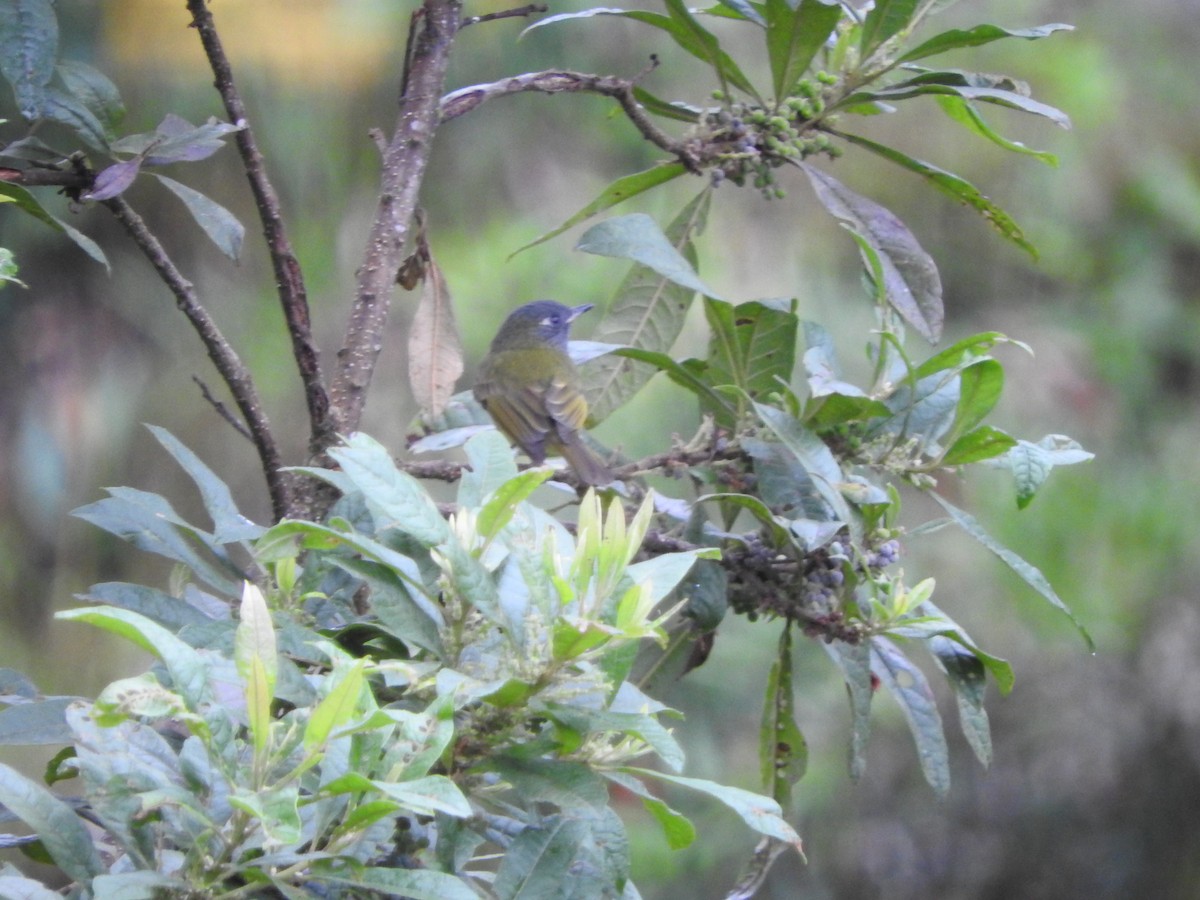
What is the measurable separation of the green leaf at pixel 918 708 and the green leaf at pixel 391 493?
65cm

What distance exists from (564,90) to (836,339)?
6.83ft

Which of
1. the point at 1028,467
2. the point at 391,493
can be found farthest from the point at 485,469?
the point at 1028,467

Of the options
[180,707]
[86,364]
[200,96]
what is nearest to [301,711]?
[180,707]

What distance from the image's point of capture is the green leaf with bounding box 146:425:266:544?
94 centimetres

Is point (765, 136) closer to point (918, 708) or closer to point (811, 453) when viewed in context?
point (811, 453)

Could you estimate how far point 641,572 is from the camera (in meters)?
0.83

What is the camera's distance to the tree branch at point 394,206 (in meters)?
1.20

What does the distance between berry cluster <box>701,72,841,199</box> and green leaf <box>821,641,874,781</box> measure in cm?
49

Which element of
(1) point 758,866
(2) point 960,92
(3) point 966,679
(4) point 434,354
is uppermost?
(2) point 960,92

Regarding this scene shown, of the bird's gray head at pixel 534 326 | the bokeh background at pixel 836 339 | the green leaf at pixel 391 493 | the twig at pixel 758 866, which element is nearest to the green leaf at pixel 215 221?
the green leaf at pixel 391 493

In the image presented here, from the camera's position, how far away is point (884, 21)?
4.42 feet

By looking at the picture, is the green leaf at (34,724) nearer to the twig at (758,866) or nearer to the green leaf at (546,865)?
the green leaf at (546,865)

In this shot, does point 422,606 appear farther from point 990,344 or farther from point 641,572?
point 990,344

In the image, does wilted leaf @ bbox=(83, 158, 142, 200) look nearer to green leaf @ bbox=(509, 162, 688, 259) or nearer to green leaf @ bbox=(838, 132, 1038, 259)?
green leaf @ bbox=(509, 162, 688, 259)
